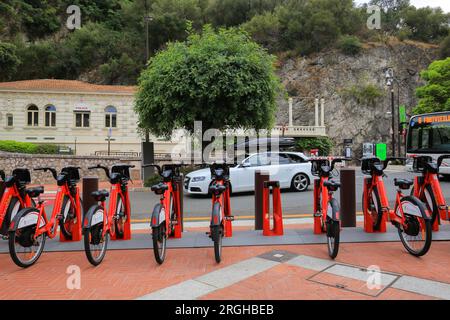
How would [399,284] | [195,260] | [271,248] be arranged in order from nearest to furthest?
[399,284]
[195,260]
[271,248]

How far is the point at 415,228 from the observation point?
484 cm

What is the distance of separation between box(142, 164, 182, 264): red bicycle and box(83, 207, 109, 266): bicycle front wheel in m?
0.74

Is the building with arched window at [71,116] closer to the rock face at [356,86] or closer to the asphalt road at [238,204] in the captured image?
the asphalt road at [238,204]

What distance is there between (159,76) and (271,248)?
11.4 metres

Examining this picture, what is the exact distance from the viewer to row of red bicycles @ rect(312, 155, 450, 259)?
4766 millimetres

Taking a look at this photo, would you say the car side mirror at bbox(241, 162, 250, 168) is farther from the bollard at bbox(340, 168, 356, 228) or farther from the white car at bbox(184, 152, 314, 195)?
the bollard at bbox(340, 168, 356, 228)

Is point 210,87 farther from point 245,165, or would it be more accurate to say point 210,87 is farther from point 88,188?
point 88,188

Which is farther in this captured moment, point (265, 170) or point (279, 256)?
point (265, 170)

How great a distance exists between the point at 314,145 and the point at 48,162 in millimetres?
28508

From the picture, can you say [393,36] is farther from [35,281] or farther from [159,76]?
[35,281]

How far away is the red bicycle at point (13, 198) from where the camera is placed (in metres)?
5.37

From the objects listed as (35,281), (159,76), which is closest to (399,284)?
(35,281)

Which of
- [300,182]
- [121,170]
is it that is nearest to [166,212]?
[121,170]

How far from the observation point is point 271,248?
5.45 meters
